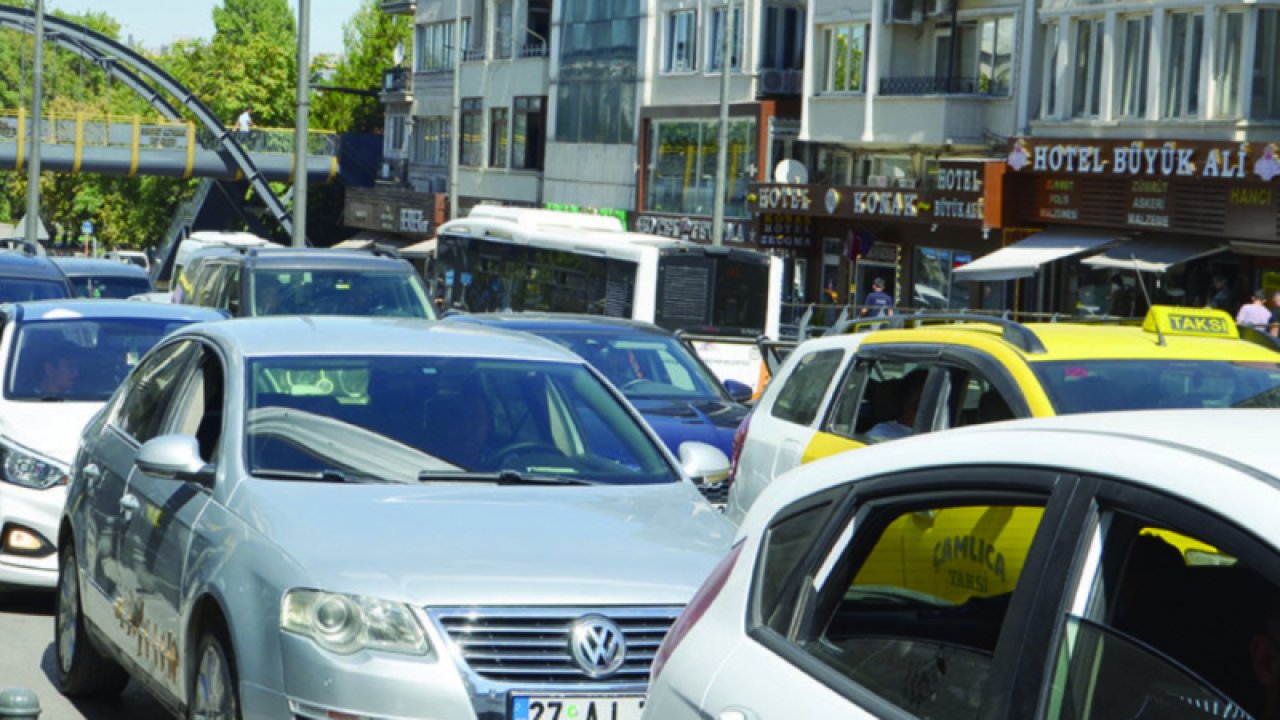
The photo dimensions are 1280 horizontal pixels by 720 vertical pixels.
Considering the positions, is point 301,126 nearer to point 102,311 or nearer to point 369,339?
point 102,311

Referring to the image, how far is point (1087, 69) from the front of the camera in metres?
37.5

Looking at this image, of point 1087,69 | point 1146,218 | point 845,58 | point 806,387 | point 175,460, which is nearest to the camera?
point 175,460

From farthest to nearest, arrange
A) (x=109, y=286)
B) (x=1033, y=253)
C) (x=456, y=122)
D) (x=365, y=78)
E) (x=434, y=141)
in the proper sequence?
(x=365, y=78), (x=434, y=141), (x=456, y=122), (x=1033, y=253), (x=109, y=286)

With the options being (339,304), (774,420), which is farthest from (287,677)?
(339,304)

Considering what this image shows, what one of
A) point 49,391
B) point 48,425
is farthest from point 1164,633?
point 49,391

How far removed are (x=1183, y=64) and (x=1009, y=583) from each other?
108 feet

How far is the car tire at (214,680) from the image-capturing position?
6184mm

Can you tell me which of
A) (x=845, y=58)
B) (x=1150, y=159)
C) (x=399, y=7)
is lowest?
(x=1150, y=159)

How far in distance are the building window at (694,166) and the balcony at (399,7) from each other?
27222 millimetres

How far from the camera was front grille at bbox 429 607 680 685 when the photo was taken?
5.82m

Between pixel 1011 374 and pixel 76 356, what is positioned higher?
pixel 1011 374

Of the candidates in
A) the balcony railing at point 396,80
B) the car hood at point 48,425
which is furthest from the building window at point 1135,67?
the balcony railing at point 396,80

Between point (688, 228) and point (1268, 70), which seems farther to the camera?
point (688, 228)

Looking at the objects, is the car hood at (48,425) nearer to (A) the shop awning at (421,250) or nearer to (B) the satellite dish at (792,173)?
(B) the satellite dish at (792,173)
